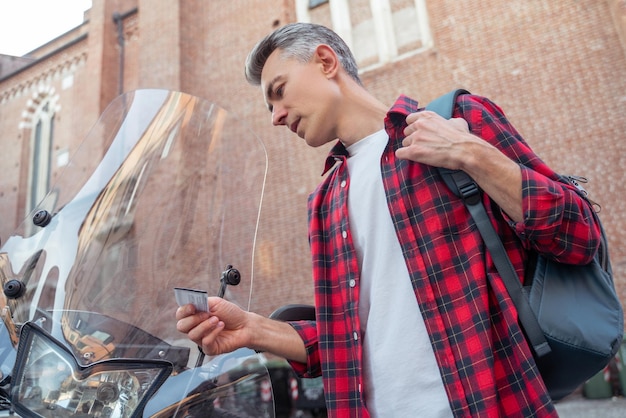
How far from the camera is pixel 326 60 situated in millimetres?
1554

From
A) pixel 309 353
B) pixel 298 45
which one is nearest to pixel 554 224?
pixel 309 353

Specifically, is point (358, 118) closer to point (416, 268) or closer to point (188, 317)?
point (416, 268)

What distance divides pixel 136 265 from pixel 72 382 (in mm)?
416

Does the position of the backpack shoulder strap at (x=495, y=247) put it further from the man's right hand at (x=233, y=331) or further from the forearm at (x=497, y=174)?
the man's right hand at (x=233, y=331)

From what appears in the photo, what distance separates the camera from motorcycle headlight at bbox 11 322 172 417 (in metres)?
0.97

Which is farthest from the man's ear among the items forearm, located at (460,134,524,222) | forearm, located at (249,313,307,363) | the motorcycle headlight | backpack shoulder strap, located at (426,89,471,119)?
the motorcycle headlight

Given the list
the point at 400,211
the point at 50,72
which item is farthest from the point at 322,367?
the point at 50,72

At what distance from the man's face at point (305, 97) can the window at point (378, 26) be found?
7.85 meters

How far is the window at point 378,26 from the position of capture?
8.99 metres

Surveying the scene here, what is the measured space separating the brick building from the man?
3056 millimetres

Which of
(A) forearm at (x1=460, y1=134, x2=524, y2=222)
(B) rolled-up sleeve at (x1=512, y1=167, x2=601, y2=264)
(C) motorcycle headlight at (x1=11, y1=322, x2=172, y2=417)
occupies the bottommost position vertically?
(C) motorcycle headlight at (x1=11, y1=322, x2=172, y2=417)

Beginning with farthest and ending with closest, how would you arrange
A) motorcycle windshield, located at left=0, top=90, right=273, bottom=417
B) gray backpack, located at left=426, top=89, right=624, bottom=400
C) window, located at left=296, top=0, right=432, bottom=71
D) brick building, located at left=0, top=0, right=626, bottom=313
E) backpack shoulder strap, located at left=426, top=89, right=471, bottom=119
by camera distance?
window, located at left=296, top=0, right=432, bottom=71, brick building, located at left=0, top=0, right=626, bottom=313, backpack shoulder strap, located at left=426, top=89, right=471, bottom=119, motorcycle windshield, located at left=0, top=90, right=273, bottom=417, gray backpack, located at left=426, top=89, right=624, bottom=400

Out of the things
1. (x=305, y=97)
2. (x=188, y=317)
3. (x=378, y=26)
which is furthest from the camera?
(x=378, y=26)

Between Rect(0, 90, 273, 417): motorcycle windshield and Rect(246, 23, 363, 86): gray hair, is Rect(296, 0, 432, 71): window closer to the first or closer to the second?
Rect(246, 23, 363, 86): gray hair
